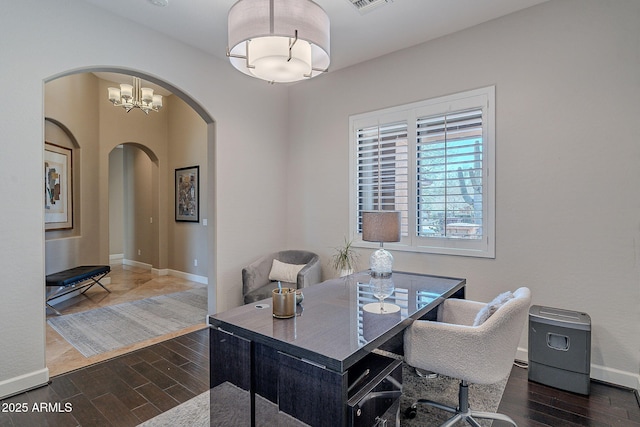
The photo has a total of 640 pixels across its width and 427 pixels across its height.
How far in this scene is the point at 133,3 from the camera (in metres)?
2.82

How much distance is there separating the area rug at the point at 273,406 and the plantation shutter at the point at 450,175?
140cm

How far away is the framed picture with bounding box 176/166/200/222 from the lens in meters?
6.04

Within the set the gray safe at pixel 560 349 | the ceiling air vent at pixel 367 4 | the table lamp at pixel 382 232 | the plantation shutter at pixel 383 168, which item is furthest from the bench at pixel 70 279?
the gray safe at pixel 560 349

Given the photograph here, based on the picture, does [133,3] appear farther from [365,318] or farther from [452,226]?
[452,226]

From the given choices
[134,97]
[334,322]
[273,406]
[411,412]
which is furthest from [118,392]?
[134,97]

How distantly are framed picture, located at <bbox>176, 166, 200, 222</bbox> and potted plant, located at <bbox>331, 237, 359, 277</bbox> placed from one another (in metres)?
3.12

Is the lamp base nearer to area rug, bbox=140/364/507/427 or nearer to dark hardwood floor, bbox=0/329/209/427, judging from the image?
area rug, bbox=140/364/507/427

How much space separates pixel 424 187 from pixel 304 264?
179 cm

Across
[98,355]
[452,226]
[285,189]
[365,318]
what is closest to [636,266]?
[452,226]

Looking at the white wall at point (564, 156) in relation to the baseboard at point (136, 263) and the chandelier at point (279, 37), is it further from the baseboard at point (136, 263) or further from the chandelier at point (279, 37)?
the baseboard at point (136, 263)

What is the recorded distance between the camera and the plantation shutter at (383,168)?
3621mm

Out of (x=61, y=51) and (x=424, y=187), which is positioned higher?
(x=61, y=51)

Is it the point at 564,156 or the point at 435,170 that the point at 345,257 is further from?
the point at 564,156

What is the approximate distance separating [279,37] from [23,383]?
3075 mm
